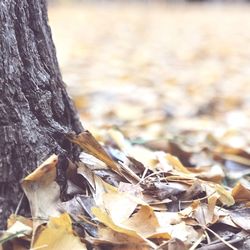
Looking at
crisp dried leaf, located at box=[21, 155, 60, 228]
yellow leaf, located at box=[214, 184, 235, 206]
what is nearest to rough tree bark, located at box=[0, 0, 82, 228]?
crisp dried leaf, located at box=[21, 155, 60, 228]

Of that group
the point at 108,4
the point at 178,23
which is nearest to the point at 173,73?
the point at 178,23

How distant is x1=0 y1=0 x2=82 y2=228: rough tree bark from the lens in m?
1.04

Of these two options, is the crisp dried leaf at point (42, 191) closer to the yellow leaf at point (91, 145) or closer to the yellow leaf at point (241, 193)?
the yellow leaf at point (91, 145)

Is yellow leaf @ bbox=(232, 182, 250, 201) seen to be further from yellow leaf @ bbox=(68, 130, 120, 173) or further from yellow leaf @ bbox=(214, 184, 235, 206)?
yellow leaf @ bbox=(68, 130, 120, 173)

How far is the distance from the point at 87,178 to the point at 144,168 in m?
0.17

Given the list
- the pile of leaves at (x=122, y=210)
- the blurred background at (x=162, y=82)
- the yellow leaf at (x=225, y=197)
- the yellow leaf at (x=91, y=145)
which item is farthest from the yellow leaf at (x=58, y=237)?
the blurred background at (x=162, y=82)

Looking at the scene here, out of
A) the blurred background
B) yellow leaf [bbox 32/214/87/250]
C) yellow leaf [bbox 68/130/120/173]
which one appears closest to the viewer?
yellow leaf [bbox 32/214/87/250]

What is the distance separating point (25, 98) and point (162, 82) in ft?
8.11

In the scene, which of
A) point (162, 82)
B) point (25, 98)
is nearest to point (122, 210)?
point (25, 98)

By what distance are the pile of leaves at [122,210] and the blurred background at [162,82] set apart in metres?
0.46

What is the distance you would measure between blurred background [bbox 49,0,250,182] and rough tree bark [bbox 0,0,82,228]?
1.60 feet

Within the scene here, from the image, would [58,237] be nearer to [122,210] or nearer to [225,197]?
[122,210]

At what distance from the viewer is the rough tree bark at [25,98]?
1.04 meters

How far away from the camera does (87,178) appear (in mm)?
1139
